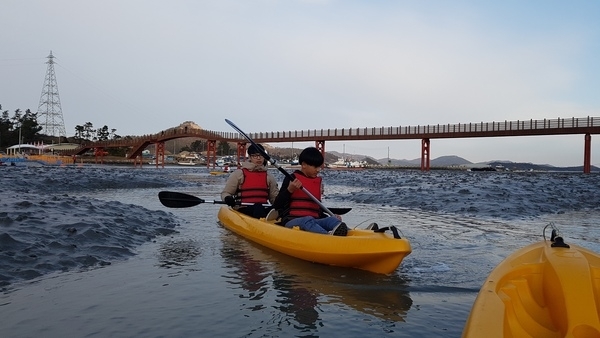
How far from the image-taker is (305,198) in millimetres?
6832

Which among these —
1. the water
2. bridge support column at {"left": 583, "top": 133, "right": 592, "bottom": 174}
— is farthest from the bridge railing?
the water

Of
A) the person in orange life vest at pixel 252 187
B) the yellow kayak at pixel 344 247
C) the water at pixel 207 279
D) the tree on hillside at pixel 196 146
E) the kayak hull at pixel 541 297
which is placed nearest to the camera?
the kayak hull at pixel 541 297

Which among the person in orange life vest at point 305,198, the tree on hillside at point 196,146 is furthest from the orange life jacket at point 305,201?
the tree on hillside at point 196,146

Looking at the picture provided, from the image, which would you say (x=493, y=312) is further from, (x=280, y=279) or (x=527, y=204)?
(x=527, y=204)

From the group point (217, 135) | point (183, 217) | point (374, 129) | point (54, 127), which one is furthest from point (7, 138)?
point (183, 217)

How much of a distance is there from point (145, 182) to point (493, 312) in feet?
75.6

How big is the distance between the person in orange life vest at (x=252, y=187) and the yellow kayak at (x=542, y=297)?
533cm

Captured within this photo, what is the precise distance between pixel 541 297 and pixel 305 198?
4028 mm

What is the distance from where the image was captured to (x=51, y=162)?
190 ft

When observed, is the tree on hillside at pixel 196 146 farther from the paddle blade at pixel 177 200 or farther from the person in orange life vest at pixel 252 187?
the person in orange life vest at pixel 252 187

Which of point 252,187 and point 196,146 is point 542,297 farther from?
point 196,146

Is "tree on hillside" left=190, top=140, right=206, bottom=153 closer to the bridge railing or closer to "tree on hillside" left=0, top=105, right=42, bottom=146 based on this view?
"tree on hillside" left=0, top=105, right=42, bottom=146

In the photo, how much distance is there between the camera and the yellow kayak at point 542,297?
2.49 meters

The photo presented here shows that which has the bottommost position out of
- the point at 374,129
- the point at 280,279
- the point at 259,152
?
the point at 280,279
